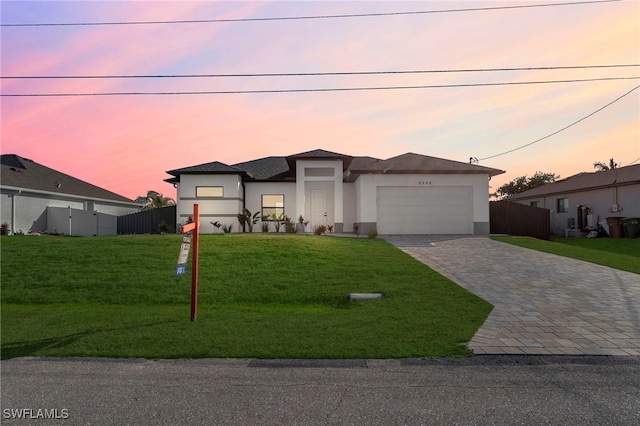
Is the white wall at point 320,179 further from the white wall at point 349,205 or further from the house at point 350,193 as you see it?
the white wall at point 349,205

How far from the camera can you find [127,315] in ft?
22.3

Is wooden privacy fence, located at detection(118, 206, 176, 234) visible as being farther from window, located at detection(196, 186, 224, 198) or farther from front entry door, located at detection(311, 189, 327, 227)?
front entry door, located at detection(311, 189, 327, 227)

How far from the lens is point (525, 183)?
51.3 m

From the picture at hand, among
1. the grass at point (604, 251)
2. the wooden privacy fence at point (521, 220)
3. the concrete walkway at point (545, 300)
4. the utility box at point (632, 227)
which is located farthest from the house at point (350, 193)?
the utility box at point (632, 227)

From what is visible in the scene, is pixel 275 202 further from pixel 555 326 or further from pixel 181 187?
pixel 555 326

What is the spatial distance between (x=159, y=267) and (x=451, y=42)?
39.8 feet

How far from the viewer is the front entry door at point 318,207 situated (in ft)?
71.7

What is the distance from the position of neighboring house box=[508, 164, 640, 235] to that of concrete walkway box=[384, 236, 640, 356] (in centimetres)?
1511

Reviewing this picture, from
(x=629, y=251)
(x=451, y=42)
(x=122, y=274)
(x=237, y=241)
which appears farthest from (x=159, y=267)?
(x=629, y=251)

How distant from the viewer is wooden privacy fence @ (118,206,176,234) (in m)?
22.6

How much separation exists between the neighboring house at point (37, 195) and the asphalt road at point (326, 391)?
2076 centimetres

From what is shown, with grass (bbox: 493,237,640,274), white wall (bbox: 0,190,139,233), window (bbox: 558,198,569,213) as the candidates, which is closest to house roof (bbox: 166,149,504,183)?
grass (bbox: 493,237,640,274)

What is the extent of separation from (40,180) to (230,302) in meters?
22.9

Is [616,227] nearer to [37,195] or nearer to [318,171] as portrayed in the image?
[318,171]
